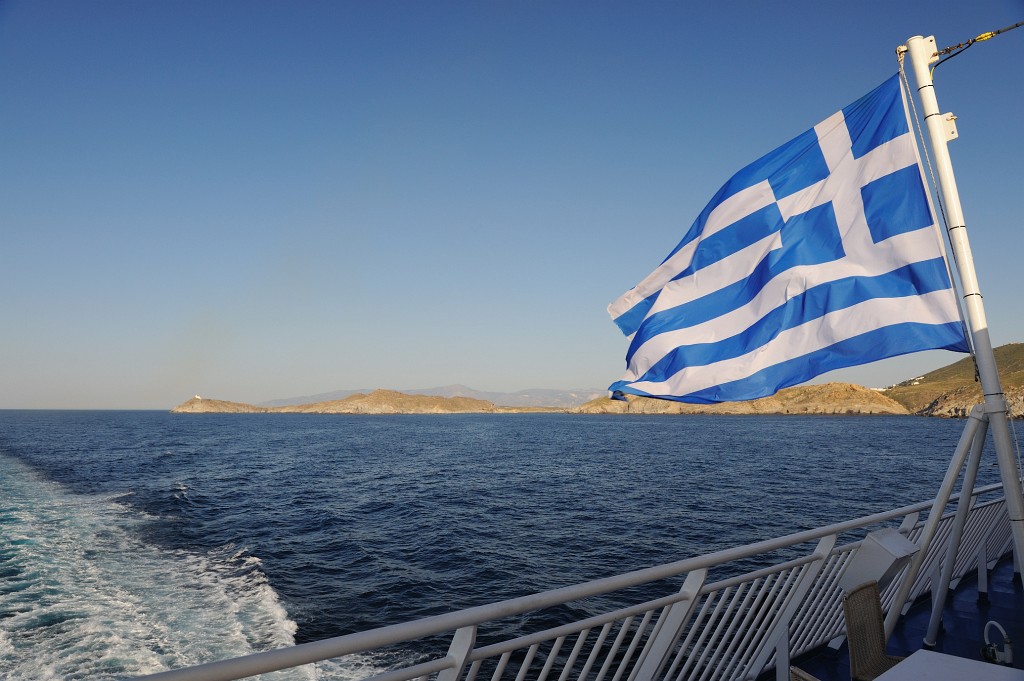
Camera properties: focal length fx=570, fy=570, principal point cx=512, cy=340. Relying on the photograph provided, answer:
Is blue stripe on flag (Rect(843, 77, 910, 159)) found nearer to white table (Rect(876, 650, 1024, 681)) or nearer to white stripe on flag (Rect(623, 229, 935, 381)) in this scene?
white stripe on flag (Rect(623, 229, 935, 381))

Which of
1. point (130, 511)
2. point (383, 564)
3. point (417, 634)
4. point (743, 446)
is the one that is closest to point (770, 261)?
point (417, 634)

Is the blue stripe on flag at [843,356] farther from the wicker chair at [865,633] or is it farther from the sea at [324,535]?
the sea at [324,535]

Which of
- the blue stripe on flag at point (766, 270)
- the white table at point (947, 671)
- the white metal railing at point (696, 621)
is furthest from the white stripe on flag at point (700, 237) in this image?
the white table at point (947, 671)

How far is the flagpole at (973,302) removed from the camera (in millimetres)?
3541

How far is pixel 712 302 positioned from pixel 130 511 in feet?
93.9

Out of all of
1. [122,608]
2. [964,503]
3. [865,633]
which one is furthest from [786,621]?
[122,608]

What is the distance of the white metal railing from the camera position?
7.19ft

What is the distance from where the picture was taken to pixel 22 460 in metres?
48.4

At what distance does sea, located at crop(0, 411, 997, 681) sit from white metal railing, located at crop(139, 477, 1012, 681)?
307 inches

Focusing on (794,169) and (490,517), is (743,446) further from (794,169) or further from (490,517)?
(794,169)

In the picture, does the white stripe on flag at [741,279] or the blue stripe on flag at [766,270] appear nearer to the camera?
the white stripe on flag at [741,279]

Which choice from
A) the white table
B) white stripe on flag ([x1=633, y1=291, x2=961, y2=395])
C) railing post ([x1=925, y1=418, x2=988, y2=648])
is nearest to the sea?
white stripe on flag ([x1=633, y1=291, x2=961, y2=395])

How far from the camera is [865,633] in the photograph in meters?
4.06

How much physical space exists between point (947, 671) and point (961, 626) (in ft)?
13.8
